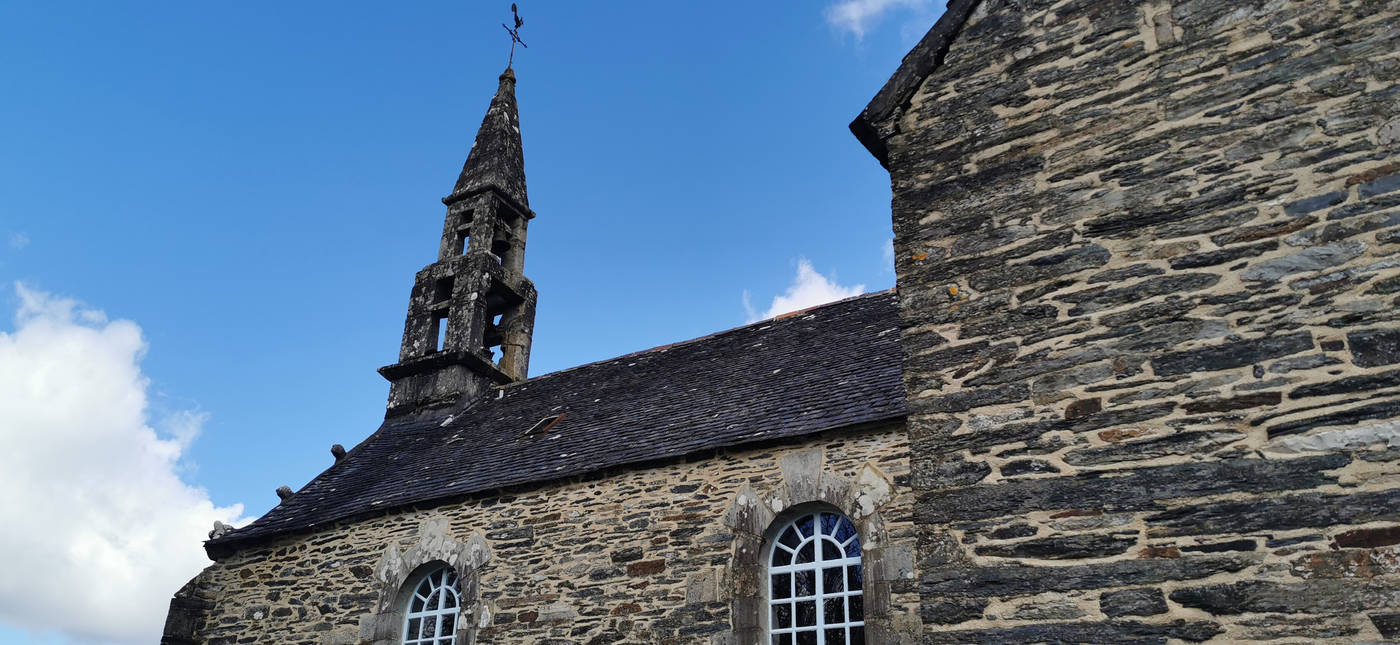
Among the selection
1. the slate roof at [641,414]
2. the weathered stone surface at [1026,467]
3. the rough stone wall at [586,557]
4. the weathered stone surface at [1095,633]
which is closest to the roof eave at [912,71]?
the weathered stone surface at [1026,467]

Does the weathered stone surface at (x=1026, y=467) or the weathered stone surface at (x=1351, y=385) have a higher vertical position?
the weathered stone surface at (x=1351, y=385)

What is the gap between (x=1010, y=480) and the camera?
387 cm

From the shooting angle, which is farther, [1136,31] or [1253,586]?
[1136,31]

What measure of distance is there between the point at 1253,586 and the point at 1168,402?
28.4 inches

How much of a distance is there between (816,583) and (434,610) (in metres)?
4.24

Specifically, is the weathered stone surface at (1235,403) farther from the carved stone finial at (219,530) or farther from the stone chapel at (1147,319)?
the carved stone finial at (219,530)

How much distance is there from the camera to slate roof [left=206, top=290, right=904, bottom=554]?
9000 millimetres

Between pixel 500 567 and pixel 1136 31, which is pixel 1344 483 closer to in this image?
pixel 1136 31

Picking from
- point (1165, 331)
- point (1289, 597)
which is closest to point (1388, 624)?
point (1289, 597)

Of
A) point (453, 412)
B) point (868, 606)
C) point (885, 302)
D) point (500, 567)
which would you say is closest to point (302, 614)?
point (500, 567)

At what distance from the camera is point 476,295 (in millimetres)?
15758

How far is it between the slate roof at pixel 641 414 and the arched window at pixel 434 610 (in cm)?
85

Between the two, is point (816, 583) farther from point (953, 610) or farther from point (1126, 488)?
point (1126, 488)

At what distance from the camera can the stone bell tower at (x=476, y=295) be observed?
15.1 meters
